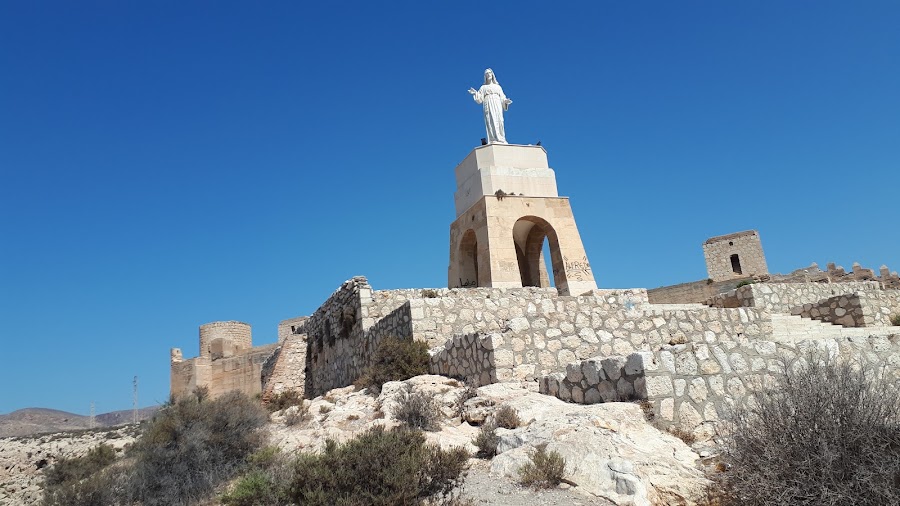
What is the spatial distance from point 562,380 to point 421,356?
3.72 metres

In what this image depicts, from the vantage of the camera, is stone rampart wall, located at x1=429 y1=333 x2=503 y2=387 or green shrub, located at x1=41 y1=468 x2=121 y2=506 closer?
green shrub, located at x1=41 y1=468 x2=121 y2=506

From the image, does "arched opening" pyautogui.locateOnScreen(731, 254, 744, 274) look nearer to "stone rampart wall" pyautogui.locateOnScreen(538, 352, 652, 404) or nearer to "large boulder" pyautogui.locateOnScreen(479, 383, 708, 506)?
"stone rampart wall" pyautogui.locateOnScreen(538, 352, 652, 404)

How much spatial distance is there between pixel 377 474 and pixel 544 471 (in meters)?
1.36

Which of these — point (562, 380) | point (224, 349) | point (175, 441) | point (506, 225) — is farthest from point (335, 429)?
point (224, 349)

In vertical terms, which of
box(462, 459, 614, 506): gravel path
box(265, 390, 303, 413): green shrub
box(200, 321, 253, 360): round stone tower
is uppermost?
box(200, 321, 253, 360): round stone tower

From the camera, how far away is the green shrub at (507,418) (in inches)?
256

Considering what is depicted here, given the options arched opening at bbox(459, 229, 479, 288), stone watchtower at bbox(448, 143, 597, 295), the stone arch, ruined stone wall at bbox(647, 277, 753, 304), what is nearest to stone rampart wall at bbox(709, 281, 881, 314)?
stone watchtower at bbox(448, 143, 597, 295)

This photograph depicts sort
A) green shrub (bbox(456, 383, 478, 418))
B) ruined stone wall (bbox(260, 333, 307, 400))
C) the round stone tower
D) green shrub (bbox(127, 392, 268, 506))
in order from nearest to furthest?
green shrub (bbox(127, 392, 268, 506)), green shrub (bbox(456, 383, 478, 418)), ruined stone wall (bbox(260, 333, 307, 400)), the round stone tower

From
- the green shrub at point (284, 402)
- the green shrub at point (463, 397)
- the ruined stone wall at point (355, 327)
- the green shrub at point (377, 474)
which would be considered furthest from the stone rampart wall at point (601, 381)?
the green shrub at point (284, 402)

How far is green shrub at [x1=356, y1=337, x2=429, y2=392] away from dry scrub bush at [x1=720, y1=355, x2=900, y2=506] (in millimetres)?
6507

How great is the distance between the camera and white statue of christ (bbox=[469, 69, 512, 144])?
65.1 ft

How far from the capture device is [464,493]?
198 inches

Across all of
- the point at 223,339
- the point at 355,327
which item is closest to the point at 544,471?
the point at 355,327

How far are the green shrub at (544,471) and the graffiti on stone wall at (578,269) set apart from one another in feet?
41.9
